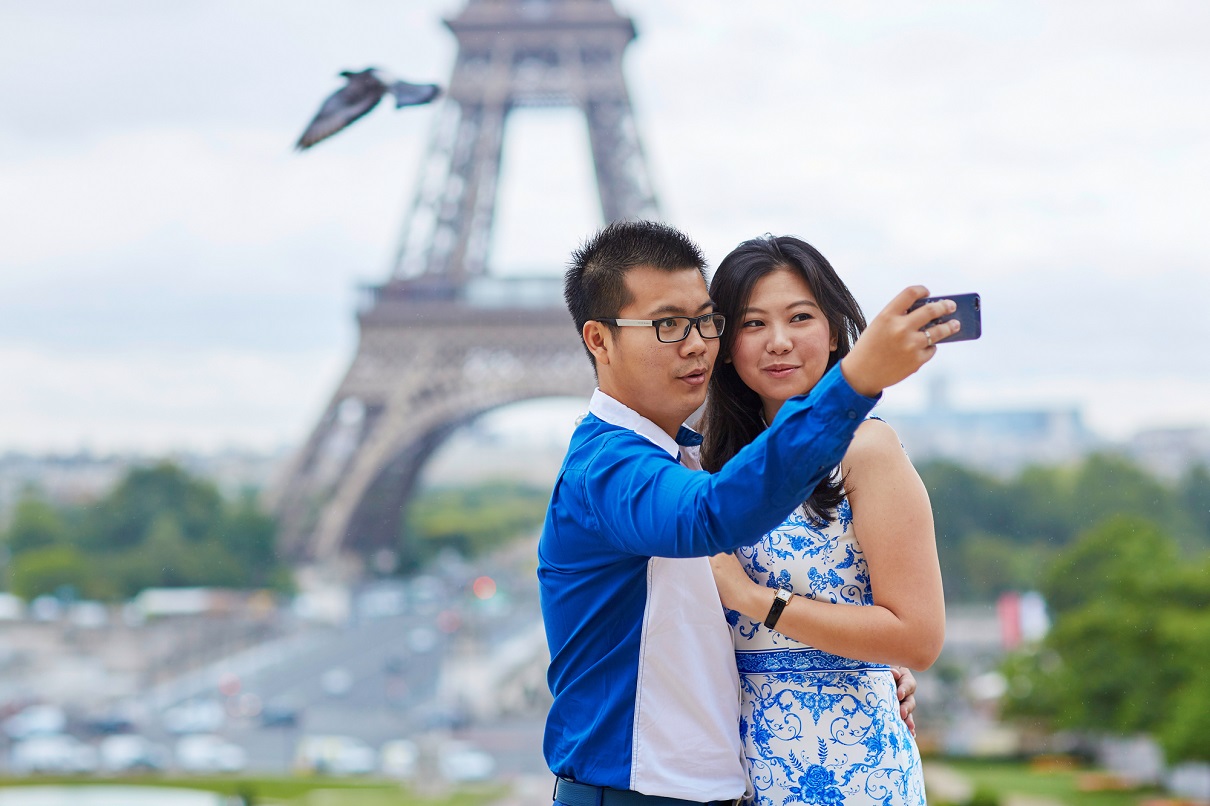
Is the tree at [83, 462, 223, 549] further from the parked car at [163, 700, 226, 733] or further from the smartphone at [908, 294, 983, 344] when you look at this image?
the smartphone at [908, 294, 983, 344]

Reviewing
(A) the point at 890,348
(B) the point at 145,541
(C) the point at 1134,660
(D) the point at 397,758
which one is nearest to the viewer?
(A) the point at 890,348

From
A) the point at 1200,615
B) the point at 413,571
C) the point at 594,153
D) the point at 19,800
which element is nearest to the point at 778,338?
the point at 19,800

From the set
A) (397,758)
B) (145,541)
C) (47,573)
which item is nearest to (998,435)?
(397,758)

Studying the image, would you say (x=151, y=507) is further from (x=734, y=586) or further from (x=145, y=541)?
(x=734, y=586)

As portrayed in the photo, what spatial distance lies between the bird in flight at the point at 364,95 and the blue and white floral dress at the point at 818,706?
1.77m

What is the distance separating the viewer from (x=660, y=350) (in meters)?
1.20

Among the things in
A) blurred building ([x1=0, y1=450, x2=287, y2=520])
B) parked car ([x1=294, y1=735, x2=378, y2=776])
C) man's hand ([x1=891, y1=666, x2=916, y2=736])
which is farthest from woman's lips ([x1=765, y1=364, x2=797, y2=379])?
blurred building ([x1=0, y1=450, x2=287, y2=520])

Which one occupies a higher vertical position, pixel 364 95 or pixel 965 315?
pixel 364 95

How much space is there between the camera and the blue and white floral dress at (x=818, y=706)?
1.26 m

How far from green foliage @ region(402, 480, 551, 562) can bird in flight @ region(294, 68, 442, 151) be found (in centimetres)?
1844

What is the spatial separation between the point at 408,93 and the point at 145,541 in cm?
1318

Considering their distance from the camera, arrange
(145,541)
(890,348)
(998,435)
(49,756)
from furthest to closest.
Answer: (998,435) → (145,541) → (49,756) → (890,348)

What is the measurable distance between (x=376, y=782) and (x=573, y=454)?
9689 mm

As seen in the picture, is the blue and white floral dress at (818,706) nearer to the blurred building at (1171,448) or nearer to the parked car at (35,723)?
the parked car at (35,723)
